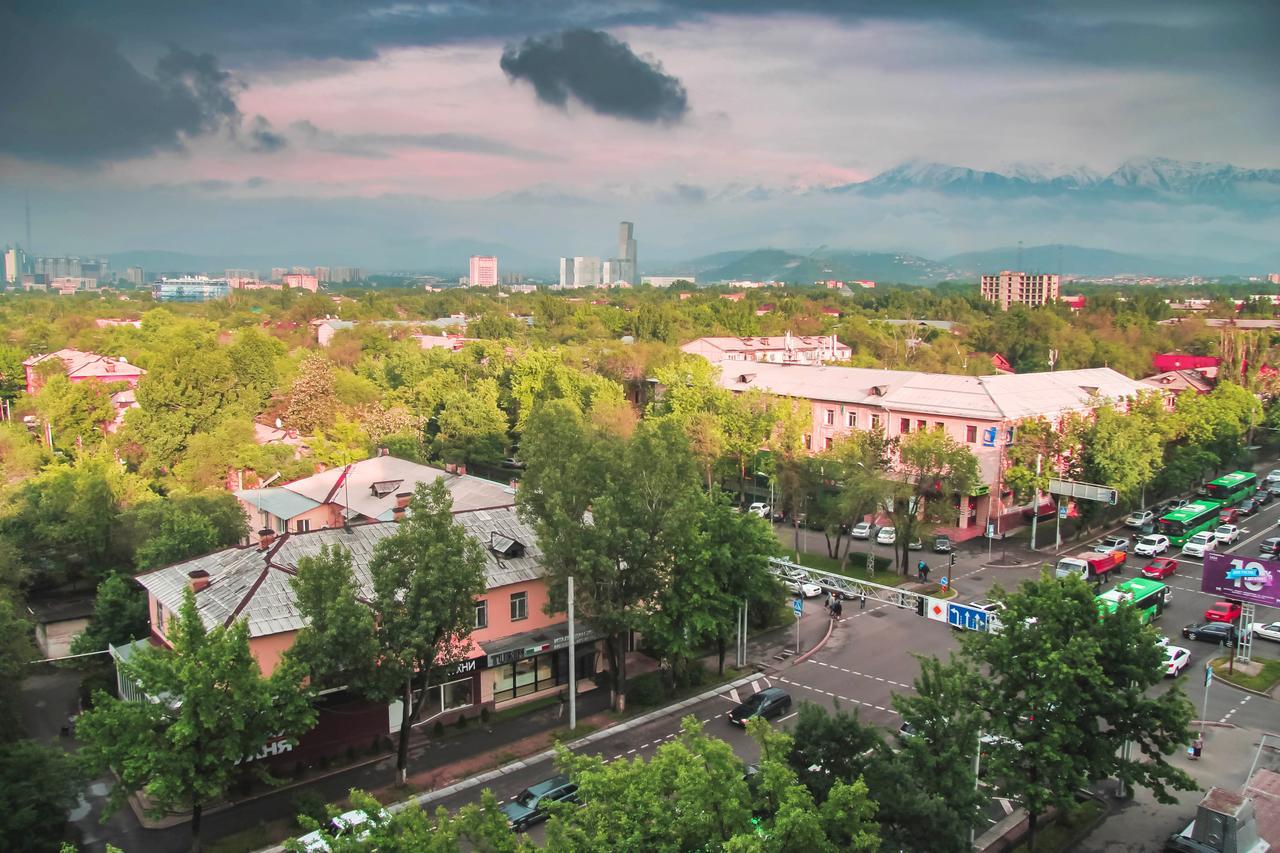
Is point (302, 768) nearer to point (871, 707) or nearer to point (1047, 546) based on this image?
point (871, 707)

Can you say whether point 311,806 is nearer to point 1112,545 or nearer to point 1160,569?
point 1160,569

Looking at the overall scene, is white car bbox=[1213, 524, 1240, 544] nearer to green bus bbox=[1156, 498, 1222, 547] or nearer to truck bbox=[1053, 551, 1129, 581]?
green bus bbox=[1156, 498, 1222, 547]

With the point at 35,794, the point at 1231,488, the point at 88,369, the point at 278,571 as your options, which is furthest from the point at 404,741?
the point at 88,369

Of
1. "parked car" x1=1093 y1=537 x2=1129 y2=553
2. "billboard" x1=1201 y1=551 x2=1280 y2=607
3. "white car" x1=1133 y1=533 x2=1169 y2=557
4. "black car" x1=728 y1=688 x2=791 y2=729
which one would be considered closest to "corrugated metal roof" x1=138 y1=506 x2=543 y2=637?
"black car" x1=728 y1=688 x2=791 y2=729

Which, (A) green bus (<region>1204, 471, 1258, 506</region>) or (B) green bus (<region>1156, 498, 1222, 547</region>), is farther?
(A) green bus (<region>1204, 471, 1258, 506</region>)

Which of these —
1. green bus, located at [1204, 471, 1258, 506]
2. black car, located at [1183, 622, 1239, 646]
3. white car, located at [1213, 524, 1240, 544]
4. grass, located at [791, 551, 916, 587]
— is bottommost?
grass, located at [791, 551, 916, 587]

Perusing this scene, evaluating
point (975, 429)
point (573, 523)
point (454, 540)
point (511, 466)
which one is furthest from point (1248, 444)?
point (454, 540)

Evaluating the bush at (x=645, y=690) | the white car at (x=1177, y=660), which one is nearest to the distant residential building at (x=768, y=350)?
the white car at (x=1177, y=660)
